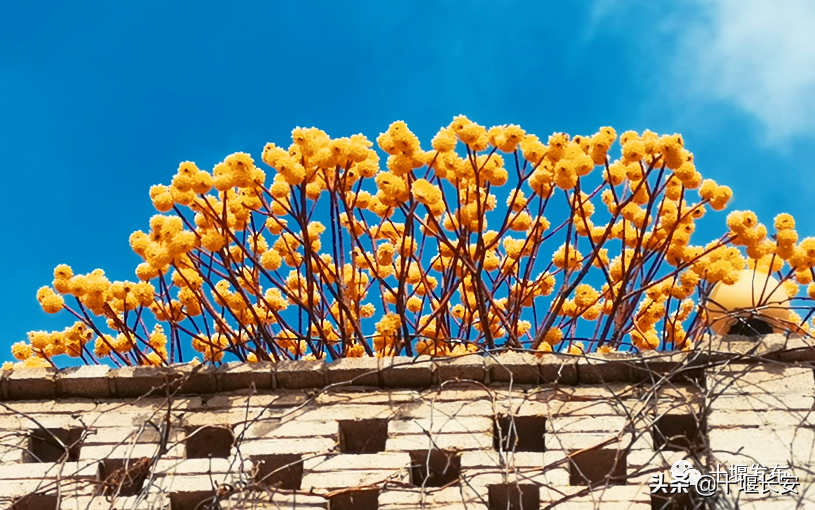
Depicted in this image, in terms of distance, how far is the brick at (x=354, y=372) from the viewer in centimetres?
496

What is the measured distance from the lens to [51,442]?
4.98 metres

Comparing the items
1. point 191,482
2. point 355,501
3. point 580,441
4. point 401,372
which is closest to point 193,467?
point 191,482

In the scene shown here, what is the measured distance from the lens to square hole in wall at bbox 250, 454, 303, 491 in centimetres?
463

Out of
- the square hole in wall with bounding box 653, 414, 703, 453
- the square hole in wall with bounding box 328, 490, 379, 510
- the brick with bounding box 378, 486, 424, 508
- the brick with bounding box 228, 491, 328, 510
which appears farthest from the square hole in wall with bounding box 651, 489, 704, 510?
the brick with bounding box 228, 491, 328, 510

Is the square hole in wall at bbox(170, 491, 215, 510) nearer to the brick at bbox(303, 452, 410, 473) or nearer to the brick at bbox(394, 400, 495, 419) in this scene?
the brick at bbox(303, 452, 410, 473)

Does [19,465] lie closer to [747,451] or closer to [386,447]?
[386,447]

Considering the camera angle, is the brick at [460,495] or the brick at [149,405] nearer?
the brick at [460,495]

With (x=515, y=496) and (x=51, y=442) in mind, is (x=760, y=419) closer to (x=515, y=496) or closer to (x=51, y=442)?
(x=515, y=496)

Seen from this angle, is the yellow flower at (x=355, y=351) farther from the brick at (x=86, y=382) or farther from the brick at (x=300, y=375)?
the brick at (x=86, y=382)

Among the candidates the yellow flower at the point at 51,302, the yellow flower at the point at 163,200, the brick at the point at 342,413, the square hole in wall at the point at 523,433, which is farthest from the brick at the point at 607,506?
the yellow flower at the point at 51,302

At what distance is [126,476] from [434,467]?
1314 millimetres

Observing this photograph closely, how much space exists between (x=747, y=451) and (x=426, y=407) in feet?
4.44

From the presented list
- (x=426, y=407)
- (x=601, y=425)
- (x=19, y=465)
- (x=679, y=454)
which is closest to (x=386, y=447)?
(x=426, y=407)

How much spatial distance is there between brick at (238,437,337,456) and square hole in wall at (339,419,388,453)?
0.12m
